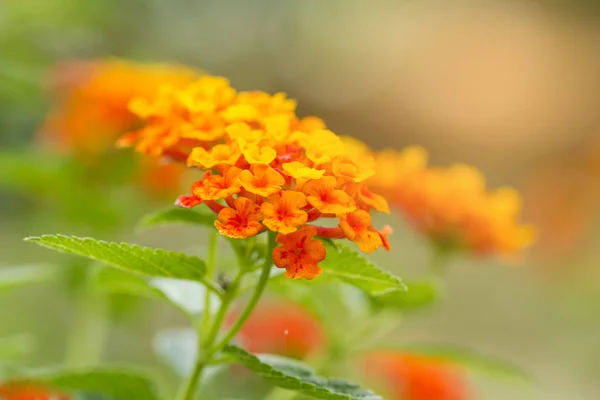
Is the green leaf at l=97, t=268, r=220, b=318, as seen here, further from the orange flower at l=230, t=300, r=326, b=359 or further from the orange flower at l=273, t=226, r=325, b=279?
the orange flower at l=230, t=300, r=326, b=359

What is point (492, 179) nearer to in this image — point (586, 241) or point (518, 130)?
point (518, 130)

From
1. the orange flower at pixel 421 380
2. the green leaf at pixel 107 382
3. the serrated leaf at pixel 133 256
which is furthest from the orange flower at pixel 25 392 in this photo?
the orange flower at pixel 421 380

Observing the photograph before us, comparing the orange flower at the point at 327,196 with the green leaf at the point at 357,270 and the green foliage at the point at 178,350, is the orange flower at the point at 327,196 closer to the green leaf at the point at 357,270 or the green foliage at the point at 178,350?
the green leaf at the point at 357,270

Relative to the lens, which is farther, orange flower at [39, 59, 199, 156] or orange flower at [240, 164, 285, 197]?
orange flower at [39, 59, 199, 156]

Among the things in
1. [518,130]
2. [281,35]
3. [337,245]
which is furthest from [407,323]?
[518,130]

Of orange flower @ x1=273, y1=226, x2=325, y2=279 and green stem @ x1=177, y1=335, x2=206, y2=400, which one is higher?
orange flower @ x1=273, y1=226, x2=325, y2=279

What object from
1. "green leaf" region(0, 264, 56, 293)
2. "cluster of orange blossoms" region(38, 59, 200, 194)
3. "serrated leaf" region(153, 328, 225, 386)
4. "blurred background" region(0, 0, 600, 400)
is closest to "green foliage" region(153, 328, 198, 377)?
"serrated leaf" region(153, 328, 225, 386)
